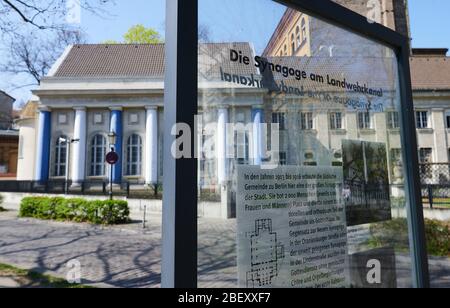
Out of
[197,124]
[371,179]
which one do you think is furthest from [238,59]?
[371,179]

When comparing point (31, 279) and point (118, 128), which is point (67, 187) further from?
point (31, 279)

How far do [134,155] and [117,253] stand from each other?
23.5 m

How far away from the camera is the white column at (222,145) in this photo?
1604 mm

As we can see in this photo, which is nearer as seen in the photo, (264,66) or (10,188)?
(264,66)

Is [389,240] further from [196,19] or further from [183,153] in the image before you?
[196,19]

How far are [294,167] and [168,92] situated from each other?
93 cm

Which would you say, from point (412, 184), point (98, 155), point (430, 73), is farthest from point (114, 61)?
point (412, 184)

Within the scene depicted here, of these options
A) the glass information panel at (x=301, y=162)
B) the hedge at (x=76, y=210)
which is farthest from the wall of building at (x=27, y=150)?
the glass information panel at (x=301, y=162)

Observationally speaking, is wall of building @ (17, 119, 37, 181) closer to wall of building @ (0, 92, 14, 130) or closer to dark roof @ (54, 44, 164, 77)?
dark roof @ (54, 44, 164, 77)

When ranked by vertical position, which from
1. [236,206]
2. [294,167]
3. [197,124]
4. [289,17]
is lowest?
[236,206]

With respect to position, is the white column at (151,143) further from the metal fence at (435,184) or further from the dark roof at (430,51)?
the dark roof at (430,51)

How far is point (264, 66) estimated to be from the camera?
1.84m

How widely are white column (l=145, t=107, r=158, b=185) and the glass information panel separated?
28.0 m

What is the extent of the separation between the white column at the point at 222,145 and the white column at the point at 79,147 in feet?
99.8
